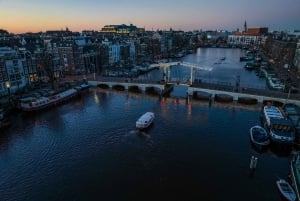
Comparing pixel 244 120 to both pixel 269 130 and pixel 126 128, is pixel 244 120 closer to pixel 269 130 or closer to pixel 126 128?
pixel 269 130

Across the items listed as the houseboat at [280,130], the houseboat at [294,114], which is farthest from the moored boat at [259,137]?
the houseboat at [294,114]

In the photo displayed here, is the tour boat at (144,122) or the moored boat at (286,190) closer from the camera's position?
the moored boat at (286,190)

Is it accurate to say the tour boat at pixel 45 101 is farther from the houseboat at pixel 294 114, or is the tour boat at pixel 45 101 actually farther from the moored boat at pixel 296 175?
the houseboat at pixel 294 114

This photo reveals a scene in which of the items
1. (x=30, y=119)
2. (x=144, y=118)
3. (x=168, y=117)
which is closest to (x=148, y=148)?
(x=144, y=118)

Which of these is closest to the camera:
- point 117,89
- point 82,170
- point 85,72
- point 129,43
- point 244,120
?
point 82,170

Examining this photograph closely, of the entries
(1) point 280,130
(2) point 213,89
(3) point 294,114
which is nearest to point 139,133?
(1) point 280,130

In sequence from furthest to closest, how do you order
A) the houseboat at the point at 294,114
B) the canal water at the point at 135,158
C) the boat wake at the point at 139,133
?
the boat wake at the point at 139,133
the houseboat at the point at 294,114
the canal water at the point at 135,158

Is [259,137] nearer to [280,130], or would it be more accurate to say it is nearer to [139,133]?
[280,130]
